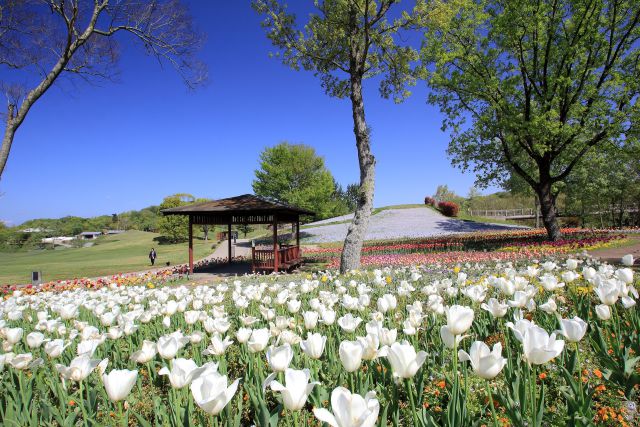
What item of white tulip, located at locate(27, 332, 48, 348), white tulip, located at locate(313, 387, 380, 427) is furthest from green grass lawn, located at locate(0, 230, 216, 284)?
white tulip, located at locate(313, 387, 380, 427)

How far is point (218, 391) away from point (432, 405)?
5.32 feet

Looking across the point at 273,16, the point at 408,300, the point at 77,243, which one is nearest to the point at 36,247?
the point at 77,243

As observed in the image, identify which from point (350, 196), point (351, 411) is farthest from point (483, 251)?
point (350, 196)

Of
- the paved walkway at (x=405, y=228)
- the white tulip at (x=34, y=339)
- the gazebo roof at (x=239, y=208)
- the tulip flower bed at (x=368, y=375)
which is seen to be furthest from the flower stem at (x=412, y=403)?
the paved walkway at (x=405, y=228)

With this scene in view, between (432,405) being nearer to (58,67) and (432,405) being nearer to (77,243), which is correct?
(58,67)

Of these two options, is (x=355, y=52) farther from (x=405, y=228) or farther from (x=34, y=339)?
(x=405, y=228)

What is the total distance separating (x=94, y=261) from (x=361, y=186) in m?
24.5

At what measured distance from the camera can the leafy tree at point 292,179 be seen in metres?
32.8

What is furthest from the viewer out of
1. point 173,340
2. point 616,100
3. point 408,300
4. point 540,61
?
point 540,61

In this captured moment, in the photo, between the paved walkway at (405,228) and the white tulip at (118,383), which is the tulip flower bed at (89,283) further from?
the paved walkway at (405,228)

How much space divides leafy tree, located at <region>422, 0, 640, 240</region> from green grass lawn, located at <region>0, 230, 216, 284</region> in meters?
18.1

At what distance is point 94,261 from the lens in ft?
87.1

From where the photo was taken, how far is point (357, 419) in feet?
3.95

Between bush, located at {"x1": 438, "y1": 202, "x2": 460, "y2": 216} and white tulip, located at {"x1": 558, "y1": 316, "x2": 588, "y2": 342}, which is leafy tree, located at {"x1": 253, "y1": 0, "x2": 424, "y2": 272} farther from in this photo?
bush, located at {"x1": 438, "y1": 202, "x2": 460, "y2": 216}
